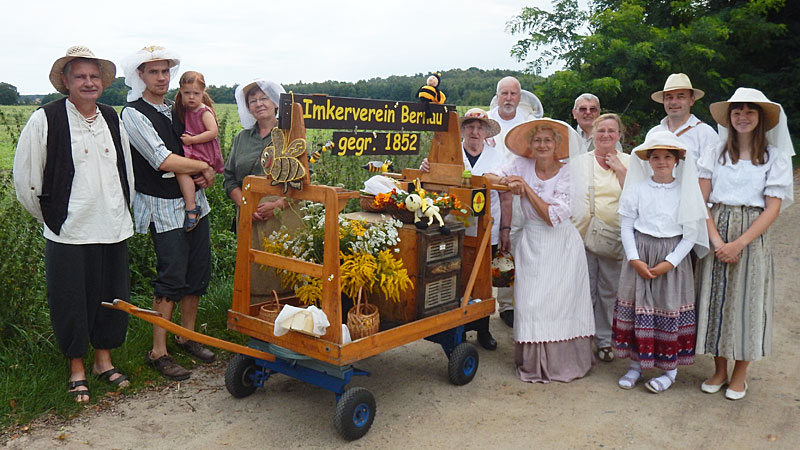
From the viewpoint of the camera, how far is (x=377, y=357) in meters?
5.33

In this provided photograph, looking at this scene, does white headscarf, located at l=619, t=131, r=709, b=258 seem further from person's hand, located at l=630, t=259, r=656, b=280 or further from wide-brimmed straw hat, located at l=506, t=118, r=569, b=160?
Result: wide-brimmed straw hat, located at l=506, t=118, r=569, b=160

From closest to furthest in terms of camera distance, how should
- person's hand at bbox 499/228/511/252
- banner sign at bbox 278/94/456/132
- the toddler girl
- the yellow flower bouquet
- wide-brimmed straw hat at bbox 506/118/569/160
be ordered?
banner sign at bbox 278/94/456/132, the yellow flower bouquet, the toddler girl, wide-brimmed straw hat at bbox 506/118/569/160, person's hand at bbox 499/228/511/252

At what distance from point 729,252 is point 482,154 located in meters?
2.13

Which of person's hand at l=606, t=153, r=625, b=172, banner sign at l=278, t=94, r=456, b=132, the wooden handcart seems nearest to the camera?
the wooden handcart

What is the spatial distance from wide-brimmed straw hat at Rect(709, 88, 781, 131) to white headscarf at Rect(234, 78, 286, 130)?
307 cm

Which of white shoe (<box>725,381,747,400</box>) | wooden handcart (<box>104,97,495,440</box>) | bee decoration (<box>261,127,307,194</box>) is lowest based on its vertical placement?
white shoe (<box>725,381,747,400</box>)

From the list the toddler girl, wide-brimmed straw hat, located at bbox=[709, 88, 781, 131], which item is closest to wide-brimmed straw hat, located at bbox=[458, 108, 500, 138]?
wide-brimmed straw hat, located at bbox=[709, 88, 781, 131]

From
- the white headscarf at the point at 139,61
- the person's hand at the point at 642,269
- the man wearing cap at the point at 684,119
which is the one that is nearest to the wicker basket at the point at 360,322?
the person's hand at the point at 642,269

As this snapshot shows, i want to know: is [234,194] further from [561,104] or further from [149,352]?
[561,104]

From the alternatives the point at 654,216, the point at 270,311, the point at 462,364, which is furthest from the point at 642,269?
the point at 270,311

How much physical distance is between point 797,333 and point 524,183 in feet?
9.89

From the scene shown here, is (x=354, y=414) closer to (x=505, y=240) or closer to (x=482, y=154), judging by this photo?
(x=505, y=240)

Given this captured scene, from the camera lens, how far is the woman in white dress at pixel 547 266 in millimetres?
4914

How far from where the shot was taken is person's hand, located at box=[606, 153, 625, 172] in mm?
5199
